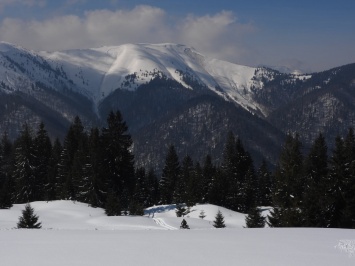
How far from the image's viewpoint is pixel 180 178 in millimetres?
72375

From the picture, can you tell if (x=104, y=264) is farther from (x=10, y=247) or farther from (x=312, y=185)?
(x=312, y=185)

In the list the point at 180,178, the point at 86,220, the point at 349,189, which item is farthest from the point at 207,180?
the point at 349,189

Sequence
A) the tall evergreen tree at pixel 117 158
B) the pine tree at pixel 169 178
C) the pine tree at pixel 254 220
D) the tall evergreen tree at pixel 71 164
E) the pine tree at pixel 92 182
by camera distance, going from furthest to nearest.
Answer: the pine tree at pixel 169 178, the tall evergreen tree at pixel 71 164, the tall evergreen tree at pixel 117 158, the pine tree at pixel 92 182, the pine tree at pixel 254 220

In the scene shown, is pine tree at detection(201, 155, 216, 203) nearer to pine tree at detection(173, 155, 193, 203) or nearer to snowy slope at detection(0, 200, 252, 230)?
pine tree at detection(173, 155, 193, 203)

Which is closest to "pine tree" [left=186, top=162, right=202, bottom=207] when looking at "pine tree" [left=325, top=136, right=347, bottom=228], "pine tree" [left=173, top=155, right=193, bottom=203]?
"pine tree" [left=173, top=155, right=193, bottom=203]

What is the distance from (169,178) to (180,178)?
607 cm

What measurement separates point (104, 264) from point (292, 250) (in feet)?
18.3

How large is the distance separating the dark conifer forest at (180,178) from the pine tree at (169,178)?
0.19m

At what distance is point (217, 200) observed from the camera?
65188mm

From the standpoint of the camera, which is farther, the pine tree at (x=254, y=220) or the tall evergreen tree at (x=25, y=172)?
the tall evergreen tree at (x=25, y=172)

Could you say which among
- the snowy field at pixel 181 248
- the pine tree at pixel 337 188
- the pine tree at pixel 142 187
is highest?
the pine tree at pixel 142 187

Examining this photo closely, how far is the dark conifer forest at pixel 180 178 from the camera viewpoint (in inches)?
1257

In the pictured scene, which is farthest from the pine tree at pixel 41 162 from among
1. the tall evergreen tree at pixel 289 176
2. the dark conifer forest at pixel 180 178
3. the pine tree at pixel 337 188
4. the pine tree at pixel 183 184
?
the pine tree at pixel 337 188

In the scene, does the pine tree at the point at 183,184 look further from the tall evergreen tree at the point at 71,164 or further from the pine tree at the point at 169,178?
the tall evergreen tree at the point at 71,164
